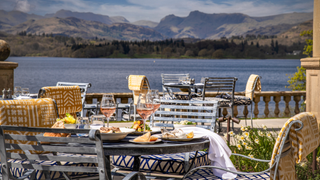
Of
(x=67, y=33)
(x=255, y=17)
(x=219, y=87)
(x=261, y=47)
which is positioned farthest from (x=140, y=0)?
(x=219, y=87)

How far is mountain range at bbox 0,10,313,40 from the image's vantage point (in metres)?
134

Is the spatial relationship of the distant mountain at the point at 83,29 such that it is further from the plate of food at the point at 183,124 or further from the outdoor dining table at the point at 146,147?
the outdoor dining table at the point at 146,147

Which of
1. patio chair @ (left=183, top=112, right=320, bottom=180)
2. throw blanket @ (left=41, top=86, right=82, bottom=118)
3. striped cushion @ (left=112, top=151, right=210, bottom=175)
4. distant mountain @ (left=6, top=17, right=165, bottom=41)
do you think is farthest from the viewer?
distant mountain @ (left=6, top=17, right=165, bottom=41)

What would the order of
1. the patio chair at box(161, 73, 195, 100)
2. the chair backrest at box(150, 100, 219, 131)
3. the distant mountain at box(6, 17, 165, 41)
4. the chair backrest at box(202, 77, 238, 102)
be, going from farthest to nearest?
1. the distant mountain at box(6, 17, 165, 41)
2. the patio chair at box(161, 73, 195, 100)
3. the chair backrest at box(202, 77, 238, 102)
4. the chair backrest at box(150, 100, 219, 131)

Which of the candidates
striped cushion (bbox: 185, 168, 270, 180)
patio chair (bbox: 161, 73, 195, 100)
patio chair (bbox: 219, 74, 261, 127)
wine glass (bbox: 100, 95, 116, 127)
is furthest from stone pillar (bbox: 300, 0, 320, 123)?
wine glass (bbox: 100, 95, 116, 127)

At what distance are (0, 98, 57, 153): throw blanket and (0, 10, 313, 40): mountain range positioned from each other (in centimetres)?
13113

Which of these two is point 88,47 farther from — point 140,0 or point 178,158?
point 178,158

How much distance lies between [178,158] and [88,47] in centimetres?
12219

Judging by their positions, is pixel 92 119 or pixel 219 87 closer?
pixel 92 119

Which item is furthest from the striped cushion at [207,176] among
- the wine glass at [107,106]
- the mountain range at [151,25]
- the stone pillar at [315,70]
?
the mountain range at [151,25]

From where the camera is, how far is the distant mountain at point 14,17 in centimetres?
15200

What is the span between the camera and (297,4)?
502ft

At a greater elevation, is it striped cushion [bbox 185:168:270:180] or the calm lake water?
striped cushion [bbox 185:168:270:180]

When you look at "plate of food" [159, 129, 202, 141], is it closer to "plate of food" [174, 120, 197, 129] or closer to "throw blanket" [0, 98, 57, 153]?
"plate of food" [174, 120, 197, 129]
